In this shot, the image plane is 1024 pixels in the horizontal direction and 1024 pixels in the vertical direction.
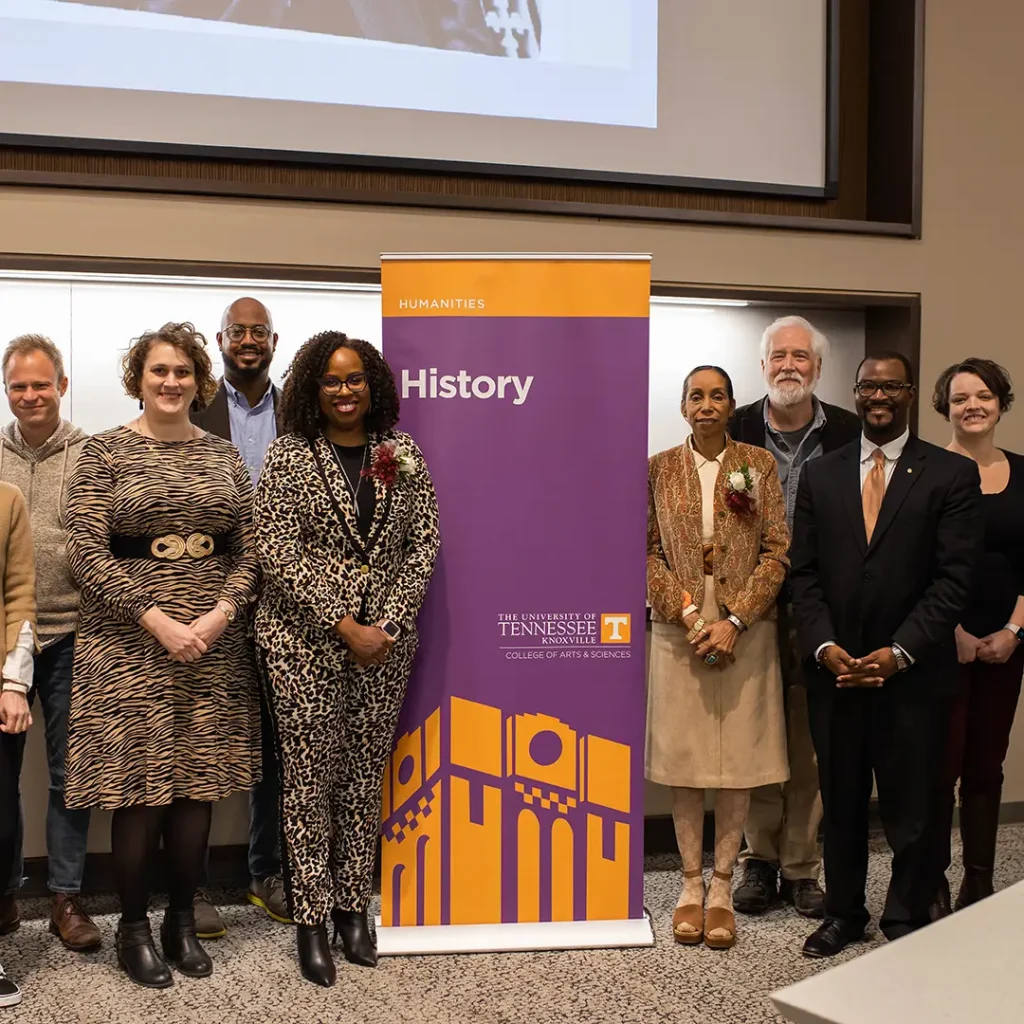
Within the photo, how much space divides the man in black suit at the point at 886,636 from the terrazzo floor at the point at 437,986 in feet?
0.95

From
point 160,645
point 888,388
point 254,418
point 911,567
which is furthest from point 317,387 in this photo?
point 911,567

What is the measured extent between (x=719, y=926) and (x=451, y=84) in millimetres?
3127

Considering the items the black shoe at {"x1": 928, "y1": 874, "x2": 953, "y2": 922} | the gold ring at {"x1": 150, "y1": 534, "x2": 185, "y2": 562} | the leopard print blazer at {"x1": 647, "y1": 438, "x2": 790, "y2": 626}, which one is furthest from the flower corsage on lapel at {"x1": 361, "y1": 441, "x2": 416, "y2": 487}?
the black shoe at {"x1": 928, "y1": 874, "x2": 953, "y2": 922}

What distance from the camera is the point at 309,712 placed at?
289cm

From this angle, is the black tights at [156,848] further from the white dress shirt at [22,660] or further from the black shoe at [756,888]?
the black shoe at [756,888]

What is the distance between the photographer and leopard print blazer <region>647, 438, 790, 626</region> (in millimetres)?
3229

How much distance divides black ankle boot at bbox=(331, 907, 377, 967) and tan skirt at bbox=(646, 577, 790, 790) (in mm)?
986

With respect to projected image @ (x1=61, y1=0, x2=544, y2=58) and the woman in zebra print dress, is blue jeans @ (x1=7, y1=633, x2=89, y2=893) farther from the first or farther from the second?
projected image @ (x1=61, y1=0, x2=544, y2=58)

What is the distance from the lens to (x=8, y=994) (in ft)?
9.25

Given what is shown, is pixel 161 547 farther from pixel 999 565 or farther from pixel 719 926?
pixel 999 565

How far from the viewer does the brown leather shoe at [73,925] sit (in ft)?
10.4

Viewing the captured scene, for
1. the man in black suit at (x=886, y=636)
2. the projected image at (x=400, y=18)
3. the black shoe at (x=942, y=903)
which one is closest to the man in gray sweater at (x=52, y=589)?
the projected image at (x=400, y=18)

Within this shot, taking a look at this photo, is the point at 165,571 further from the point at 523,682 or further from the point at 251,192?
the point at 251,192

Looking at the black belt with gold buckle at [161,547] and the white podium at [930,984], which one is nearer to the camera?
the white podium at [930,984]
